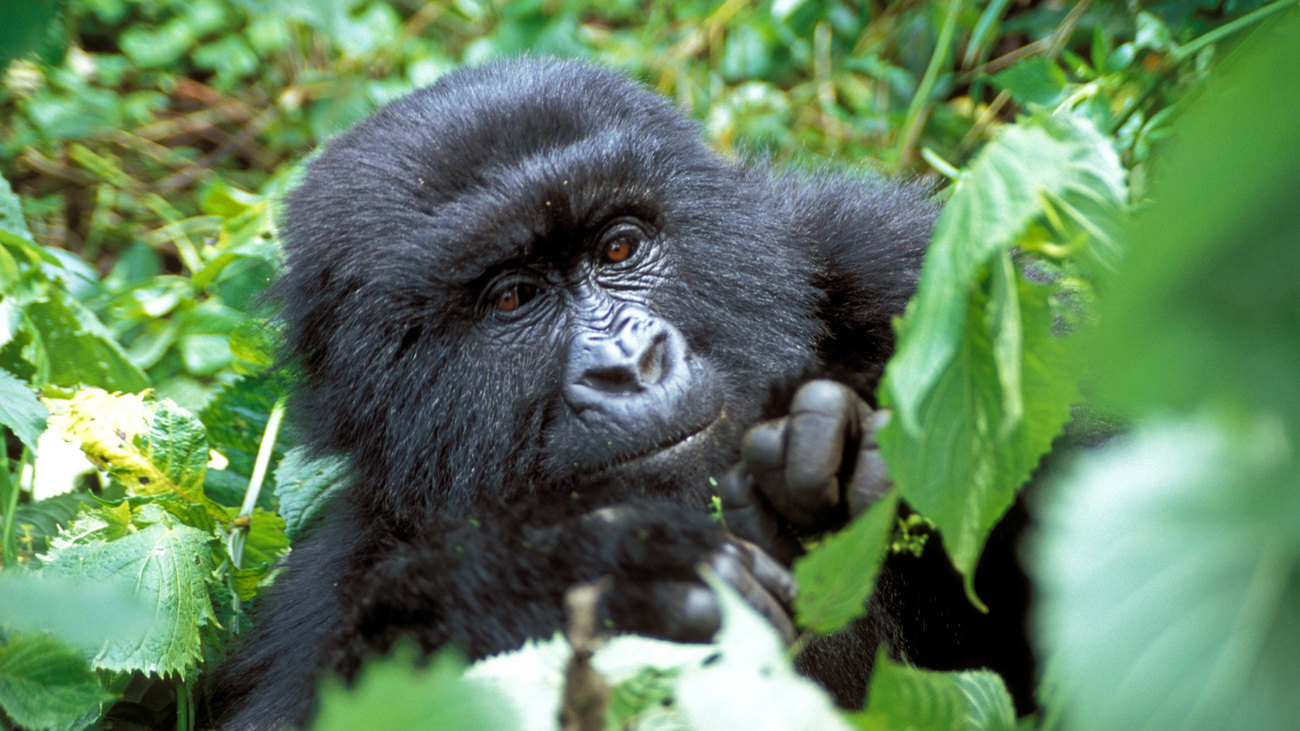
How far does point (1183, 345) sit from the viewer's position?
69 centimetres

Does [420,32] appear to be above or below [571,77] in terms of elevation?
above

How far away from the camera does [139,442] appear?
89.7 inches

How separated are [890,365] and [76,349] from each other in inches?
96.3

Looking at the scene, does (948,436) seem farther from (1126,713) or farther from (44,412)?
(44,412)

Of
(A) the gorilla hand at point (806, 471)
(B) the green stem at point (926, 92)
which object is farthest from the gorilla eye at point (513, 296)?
(B) the green stem at point (926, 92)

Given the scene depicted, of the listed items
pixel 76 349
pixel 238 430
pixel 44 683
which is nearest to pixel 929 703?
pixel 44 683

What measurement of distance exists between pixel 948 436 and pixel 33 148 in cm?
518

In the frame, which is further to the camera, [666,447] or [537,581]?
[666,447]

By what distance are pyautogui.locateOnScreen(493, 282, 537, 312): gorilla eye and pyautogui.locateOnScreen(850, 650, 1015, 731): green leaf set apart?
4.21 feet

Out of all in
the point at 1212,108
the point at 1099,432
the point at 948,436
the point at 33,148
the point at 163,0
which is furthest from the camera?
the point at 163,0

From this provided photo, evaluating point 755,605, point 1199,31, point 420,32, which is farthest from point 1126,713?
point 420,32

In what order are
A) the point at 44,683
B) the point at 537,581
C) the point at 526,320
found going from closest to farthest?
the point at 537,581, the point at 44,683, the point at 526,320

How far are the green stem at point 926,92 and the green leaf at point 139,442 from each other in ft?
8.20

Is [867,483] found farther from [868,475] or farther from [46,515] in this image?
[46,515]
